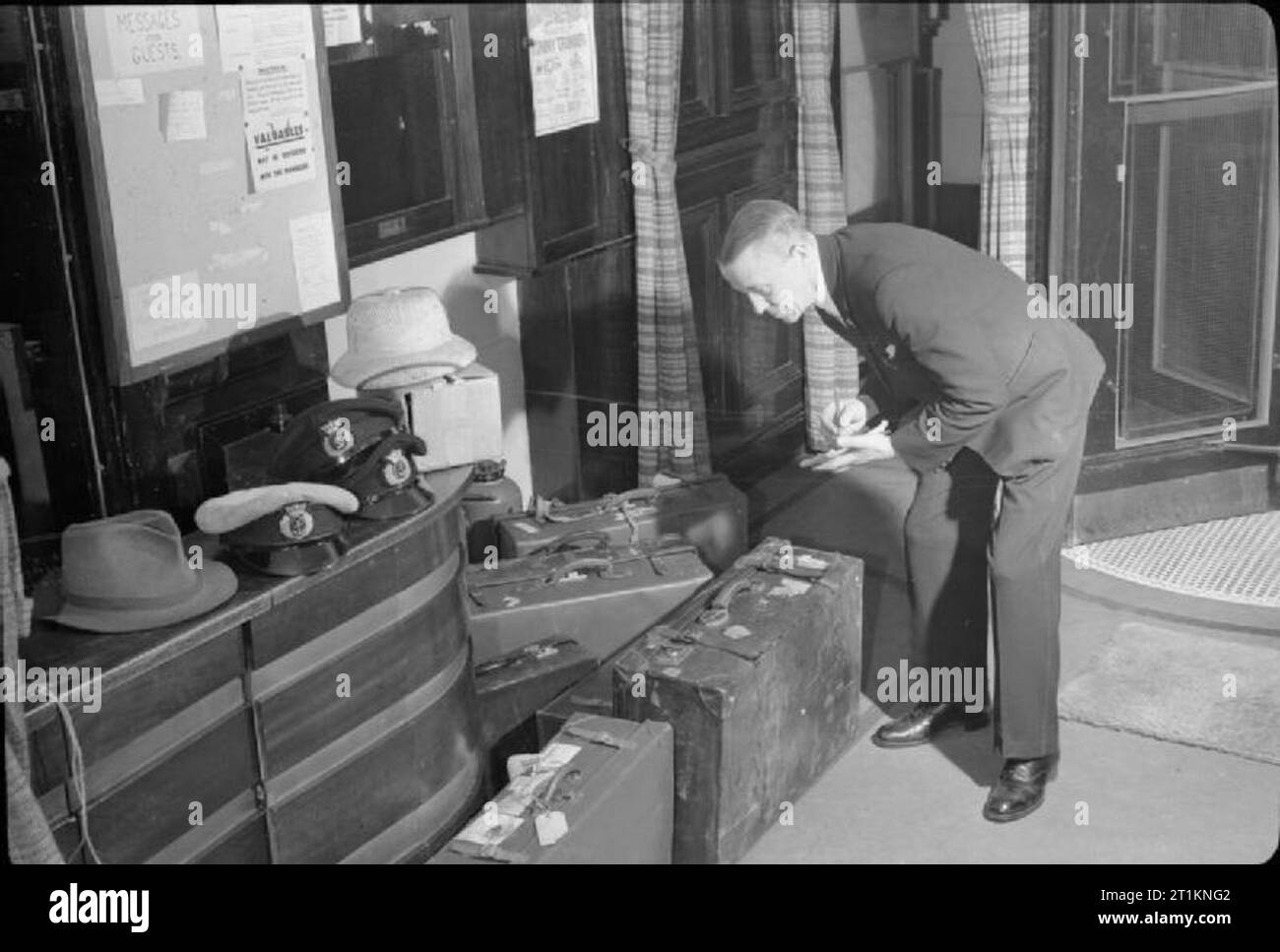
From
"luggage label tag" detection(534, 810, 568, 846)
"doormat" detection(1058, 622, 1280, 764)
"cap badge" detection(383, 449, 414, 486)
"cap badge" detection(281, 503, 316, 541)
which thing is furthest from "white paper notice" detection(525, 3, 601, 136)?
"luggage label tag" detection(534, 810, 568, 846)

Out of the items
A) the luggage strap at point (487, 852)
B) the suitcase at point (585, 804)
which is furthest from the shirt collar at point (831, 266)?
the luggage strap at point (487, 852)

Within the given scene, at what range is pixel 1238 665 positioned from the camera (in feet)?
12.4

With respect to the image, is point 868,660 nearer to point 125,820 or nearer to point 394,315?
point 394,315

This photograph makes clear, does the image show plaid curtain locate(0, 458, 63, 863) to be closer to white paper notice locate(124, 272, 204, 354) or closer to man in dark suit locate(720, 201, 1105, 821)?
white paper notice locate(124, 272, 204, 354)

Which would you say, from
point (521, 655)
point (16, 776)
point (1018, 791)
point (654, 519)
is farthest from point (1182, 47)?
point (16, 776)

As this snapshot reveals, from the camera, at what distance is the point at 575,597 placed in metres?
3.54

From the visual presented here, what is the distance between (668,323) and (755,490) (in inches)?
29.8

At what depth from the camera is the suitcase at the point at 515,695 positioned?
335 cm

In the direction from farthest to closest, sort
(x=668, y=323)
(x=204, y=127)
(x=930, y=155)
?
(x=930, y=155), (x=668, y=323), (x=204, y=127)

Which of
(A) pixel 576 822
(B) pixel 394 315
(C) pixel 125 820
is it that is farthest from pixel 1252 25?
(C) pixel 125 820

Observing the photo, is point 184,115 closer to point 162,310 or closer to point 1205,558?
point 162,310

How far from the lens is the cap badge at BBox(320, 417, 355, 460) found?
115 inches

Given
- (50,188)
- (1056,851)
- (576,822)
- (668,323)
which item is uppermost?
(50,188)

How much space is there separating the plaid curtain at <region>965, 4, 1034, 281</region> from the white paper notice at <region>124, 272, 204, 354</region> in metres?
1.98
